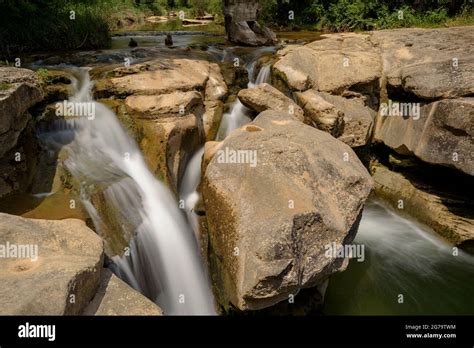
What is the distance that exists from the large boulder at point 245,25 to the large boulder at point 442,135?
8264mm

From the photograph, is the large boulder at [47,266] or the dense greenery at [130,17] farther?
the dense greenery at [130,17]

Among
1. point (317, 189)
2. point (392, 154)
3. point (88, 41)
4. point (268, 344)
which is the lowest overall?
point (268, 344)

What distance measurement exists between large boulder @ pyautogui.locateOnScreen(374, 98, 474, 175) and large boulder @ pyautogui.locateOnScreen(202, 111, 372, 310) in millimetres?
2522

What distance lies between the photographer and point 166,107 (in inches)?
325

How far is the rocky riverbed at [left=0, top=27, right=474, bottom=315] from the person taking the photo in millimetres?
4949

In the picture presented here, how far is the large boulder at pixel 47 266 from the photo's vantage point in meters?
3.96

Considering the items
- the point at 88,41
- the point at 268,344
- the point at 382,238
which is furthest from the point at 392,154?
the point at 88,41

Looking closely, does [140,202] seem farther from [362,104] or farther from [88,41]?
[88,41]

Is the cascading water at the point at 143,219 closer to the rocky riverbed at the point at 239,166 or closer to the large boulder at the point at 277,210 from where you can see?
the rocky riverbed at the point at 239,166

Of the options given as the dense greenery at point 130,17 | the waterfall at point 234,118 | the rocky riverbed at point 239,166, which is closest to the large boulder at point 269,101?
the rocky riverbed at point 239,166

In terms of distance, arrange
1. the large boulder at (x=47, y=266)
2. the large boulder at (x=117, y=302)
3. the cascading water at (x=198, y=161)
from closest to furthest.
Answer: the large boulder at (x=47, y=266) < the large boulder at (x=117, y=302) < the cascading water at (x=198, y=161)

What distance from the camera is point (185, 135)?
8.16 m

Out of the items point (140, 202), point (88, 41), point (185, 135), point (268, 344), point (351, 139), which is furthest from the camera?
point (88, 41)

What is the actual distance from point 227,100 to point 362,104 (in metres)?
3.38
